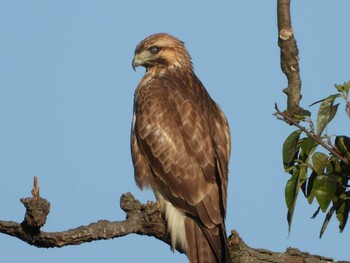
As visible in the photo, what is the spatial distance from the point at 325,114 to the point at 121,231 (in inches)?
84.3

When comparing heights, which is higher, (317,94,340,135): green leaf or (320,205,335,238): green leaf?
(317,94,340,135): green leaf

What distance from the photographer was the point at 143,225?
668 cm

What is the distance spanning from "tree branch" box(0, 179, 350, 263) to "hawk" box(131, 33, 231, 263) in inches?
18.0

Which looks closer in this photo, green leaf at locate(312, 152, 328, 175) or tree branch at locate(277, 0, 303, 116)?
green leaf at locate(312, 152, 328, 175)

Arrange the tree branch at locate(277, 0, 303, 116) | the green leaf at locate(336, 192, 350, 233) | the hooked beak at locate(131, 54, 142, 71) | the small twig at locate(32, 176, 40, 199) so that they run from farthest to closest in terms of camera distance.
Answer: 1. the hooked beak at locate(131, 54, 142, 71)
2. the tree branch at locate(277, 0, 303, 116)
3. the green leaf at locate(336, 192, 350, 233)
4. the small twig at locate(32, 176, 40, 199)

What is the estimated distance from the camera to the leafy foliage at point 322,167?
209 inches

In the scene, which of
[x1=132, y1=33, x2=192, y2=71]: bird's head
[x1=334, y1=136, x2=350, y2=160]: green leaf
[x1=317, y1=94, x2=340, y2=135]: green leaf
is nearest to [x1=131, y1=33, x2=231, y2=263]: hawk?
[x1=132, y1=33, x2=192, y2=71]: bird's head

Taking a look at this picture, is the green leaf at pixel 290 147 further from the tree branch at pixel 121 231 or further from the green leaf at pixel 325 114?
the tree branch at pixel 121 231

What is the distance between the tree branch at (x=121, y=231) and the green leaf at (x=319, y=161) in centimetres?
110

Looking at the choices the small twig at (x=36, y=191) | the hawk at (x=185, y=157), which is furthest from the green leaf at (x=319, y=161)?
the small twig at (x=36, y=191)

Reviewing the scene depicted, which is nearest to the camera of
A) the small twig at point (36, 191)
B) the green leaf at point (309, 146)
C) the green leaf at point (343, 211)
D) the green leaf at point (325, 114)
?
the small twig at point (36, 191)

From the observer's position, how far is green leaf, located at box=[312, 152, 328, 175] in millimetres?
5441

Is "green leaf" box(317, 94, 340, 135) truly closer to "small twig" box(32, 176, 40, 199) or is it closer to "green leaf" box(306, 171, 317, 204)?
"green leaf" box(306, 171, 317, 204)

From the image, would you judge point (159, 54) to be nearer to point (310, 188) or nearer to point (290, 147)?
point (290, 147)
